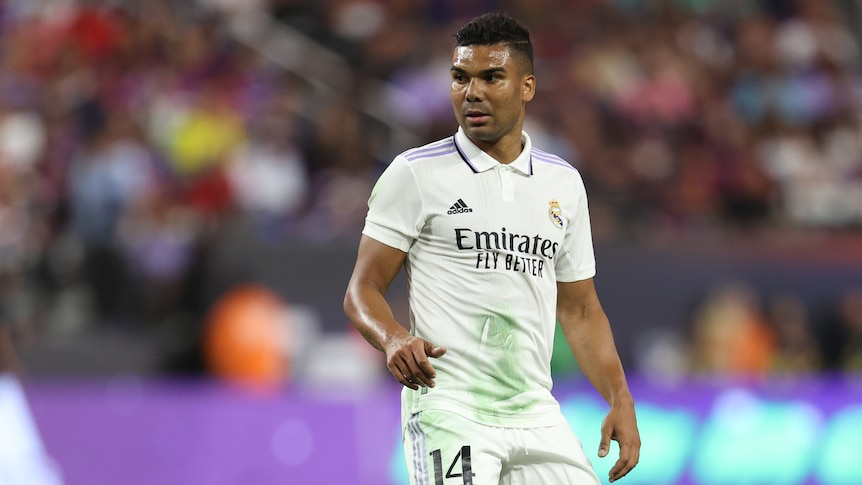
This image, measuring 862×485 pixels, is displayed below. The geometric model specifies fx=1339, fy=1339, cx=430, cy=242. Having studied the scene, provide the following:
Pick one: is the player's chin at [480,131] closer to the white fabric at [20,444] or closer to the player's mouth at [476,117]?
the player's mouth at [476,117]

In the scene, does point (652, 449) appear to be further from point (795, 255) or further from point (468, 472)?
point (468, 472)

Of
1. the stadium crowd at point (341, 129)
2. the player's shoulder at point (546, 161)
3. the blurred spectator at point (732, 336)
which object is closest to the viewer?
the player's shoulder at point (546, 161)

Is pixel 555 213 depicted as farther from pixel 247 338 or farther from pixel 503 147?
pixel 247 338

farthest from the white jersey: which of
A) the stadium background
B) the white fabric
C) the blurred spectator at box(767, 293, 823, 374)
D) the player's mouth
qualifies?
the blurred spectator at box(767, 293, 823, 374)

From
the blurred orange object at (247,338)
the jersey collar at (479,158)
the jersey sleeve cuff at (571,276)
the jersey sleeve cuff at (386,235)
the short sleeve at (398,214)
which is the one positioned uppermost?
the jersey collar at (479,158)

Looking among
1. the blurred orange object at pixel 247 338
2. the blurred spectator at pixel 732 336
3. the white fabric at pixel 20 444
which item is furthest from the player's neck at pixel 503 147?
the blurred spectator at pixel 732 336

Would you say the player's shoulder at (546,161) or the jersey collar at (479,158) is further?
the player's shoulder at (546,161)

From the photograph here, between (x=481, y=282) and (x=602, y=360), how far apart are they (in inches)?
25.0

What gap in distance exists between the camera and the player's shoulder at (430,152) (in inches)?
191

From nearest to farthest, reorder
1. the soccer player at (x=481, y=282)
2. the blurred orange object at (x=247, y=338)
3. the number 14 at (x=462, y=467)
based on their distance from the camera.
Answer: the number 14 at (x=462, y=467), the soccer player at (x=481, y=282), the blurred orange object at (x=247, y=338)

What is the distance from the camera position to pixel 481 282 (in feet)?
15.7

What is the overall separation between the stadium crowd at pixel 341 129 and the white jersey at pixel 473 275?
6406 mm

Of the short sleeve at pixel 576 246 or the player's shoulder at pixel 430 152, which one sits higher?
the player's shoulder at pixel 430 152

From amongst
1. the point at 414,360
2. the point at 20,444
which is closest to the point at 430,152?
the point at 414,360
